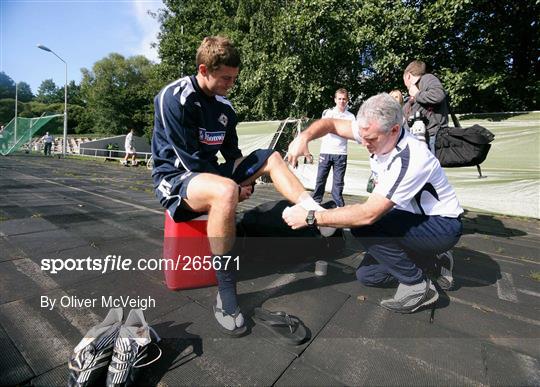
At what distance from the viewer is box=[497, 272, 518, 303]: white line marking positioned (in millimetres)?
2273

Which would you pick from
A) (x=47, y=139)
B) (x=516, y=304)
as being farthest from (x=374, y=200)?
(x=47, y=139)

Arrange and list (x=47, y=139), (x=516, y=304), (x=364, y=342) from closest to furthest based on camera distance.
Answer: (x=364, y=342) < (x=516, y=304) < (x=47, y=139)

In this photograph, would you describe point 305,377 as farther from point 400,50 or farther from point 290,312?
point 400,50

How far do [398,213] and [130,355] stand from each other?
1810mm

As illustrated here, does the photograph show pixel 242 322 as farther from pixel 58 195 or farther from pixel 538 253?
pixel 58 195

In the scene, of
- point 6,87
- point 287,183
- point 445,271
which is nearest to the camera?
point 287,183

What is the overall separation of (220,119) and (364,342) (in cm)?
180

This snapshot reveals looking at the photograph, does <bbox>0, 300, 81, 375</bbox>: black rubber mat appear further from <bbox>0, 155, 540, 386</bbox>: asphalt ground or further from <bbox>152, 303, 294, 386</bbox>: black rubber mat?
<bbox>152, 303, 294, 386</bbox>: black rubber mat

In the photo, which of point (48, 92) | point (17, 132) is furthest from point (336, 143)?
point (48, 92)

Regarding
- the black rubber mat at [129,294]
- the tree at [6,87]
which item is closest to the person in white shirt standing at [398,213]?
the black rubber mat at [129,294]

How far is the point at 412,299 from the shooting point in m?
1.94

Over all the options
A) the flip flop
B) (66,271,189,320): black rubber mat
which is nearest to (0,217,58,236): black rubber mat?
(66,271,189,320): black rubber mat

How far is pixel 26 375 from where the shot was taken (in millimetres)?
1265

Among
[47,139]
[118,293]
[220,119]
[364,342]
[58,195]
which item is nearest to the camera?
[364,342]
